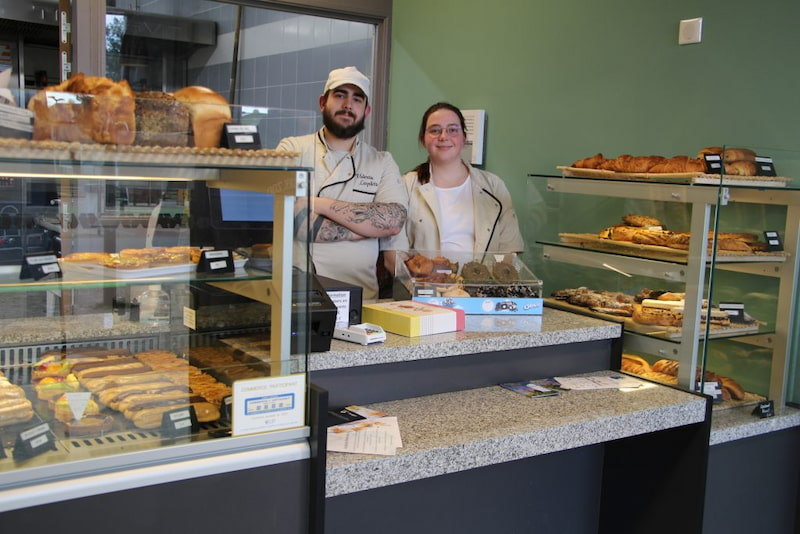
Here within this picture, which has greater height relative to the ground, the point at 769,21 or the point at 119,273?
the point at 769,21

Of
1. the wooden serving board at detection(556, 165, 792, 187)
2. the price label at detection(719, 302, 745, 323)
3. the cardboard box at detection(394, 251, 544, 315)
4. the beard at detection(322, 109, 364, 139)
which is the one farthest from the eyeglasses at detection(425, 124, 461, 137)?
the price label at detection(719, 302, 745, 323)

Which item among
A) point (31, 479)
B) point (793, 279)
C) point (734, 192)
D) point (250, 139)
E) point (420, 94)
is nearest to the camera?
point (31, 479)

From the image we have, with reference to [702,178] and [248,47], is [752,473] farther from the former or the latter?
[248,47]

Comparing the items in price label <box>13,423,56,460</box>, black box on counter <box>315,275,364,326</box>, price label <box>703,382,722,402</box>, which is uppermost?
black box on counter <box>315,275,364,326</box>

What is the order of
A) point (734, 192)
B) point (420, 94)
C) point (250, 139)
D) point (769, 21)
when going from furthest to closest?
point (420, 94)
point (769, 21)
point (734, 192)
point (250, 139)

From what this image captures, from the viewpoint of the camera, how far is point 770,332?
2.89m

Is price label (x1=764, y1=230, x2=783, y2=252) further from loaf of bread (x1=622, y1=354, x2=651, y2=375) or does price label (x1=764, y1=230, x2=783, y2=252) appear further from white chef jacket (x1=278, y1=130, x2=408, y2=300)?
white chef jacket (x1=278, y1=130, x2=408, y2=300)

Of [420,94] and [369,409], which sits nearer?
[369,409]

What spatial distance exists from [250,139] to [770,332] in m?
2.11

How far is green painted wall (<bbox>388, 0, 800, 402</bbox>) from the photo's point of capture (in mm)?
3184

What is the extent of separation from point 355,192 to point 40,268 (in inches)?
75.9

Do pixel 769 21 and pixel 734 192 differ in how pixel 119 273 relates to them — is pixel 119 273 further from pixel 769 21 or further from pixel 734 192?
pixel 769 21

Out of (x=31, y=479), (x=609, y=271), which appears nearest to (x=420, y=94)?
(x=609, y=271)

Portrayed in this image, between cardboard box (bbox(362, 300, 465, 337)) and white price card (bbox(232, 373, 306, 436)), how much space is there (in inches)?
27.0
